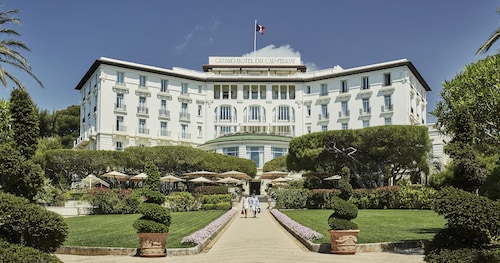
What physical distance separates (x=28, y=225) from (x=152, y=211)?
4.78 meters

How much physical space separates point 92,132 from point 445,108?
184ft

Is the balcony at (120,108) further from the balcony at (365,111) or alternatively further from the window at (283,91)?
the balcony at (365,111)

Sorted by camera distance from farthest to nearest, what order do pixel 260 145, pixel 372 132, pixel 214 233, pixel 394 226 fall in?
pixel 260 145 → pixel 372 132 → pixel 394 226 → pixel 214 233

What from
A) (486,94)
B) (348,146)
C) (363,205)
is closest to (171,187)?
(348,146)

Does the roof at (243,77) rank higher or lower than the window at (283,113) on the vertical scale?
higher

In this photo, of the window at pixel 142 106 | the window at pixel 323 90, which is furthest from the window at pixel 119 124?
the window at pixel 323 90

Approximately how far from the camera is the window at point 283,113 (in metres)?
76.8

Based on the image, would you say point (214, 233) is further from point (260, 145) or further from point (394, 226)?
point (260, 145)

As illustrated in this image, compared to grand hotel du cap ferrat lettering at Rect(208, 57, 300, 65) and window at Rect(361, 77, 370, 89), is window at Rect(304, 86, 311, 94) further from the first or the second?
window at Rect(361, 77, 370, 89)

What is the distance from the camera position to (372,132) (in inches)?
1743

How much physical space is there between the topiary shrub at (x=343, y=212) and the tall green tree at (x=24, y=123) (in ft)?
26.2

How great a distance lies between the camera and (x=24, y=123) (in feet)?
33.0

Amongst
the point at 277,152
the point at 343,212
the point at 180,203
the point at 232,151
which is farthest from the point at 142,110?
the point at 343,212

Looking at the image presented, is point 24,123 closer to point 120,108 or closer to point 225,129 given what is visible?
point 120,108
